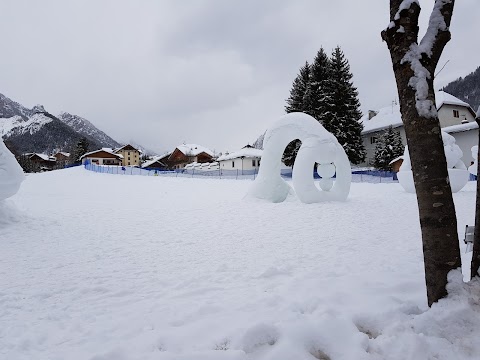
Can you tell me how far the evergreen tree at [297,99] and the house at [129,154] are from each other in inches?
2560

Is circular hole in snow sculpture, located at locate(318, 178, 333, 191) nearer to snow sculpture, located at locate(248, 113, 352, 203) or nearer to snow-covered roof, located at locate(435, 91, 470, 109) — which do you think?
snow sculpture, located at locate(248, 113, 352, 203)

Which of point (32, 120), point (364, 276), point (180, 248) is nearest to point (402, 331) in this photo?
point (364, 276)

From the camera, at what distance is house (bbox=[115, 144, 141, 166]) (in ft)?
289

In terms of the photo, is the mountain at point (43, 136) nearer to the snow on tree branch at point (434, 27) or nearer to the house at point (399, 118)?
the house at point (399, 118)

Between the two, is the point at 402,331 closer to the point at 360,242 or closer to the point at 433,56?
the point at 433,56

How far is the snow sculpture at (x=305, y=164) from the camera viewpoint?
38.5ft

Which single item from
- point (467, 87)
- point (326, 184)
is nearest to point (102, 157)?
point (326, 184)

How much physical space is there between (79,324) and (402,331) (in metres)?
2.93

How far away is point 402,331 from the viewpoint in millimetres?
2426

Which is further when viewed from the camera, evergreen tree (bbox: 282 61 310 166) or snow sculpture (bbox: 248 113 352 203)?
evergreen tree (bbox: 282 61 310 166)

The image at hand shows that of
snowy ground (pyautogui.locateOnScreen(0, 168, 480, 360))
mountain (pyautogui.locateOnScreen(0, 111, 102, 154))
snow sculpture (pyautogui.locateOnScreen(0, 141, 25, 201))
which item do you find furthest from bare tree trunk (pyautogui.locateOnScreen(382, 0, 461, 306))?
mountain (pyautogui.locateOnScreen(0, 111, 102, 154))

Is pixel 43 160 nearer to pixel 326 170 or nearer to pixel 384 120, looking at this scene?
pixel 384 120

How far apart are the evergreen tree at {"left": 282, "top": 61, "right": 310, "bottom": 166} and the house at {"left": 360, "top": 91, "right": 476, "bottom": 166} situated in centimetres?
958

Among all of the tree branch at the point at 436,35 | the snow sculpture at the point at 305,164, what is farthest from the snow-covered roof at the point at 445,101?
the tree branch at the point at 436,35
